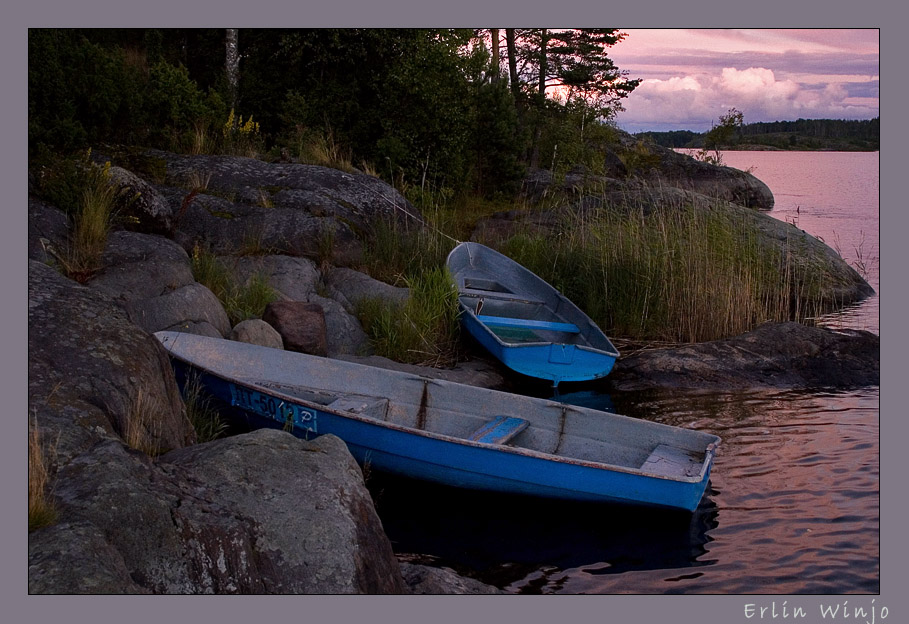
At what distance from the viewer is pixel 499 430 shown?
6.76 m

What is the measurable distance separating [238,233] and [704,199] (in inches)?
274

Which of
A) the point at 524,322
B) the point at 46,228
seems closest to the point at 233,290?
the point at 46,228

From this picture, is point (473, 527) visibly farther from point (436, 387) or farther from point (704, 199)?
point (704, 199)

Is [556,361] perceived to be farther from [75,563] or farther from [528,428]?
[75,563]

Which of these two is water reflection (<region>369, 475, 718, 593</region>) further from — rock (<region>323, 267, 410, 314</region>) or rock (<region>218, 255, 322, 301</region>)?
rock (<region>218, 255, 322, 301</region>)

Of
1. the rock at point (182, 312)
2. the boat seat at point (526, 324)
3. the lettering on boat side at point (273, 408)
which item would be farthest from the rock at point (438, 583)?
the boat seat at point (526, 324)

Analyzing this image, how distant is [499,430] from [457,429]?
1.78 feet

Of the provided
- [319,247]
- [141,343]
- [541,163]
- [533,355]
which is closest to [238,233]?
[319,247]

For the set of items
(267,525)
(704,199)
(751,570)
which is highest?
(704,199)

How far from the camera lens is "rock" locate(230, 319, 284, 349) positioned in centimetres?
832

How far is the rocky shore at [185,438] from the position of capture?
358 centimetres

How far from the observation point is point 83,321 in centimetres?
509

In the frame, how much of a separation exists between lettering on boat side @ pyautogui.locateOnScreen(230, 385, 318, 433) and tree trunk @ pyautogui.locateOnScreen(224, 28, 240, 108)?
32.7ft

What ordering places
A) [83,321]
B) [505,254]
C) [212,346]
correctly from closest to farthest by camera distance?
[83,321] < [212,346] < [505,254]
